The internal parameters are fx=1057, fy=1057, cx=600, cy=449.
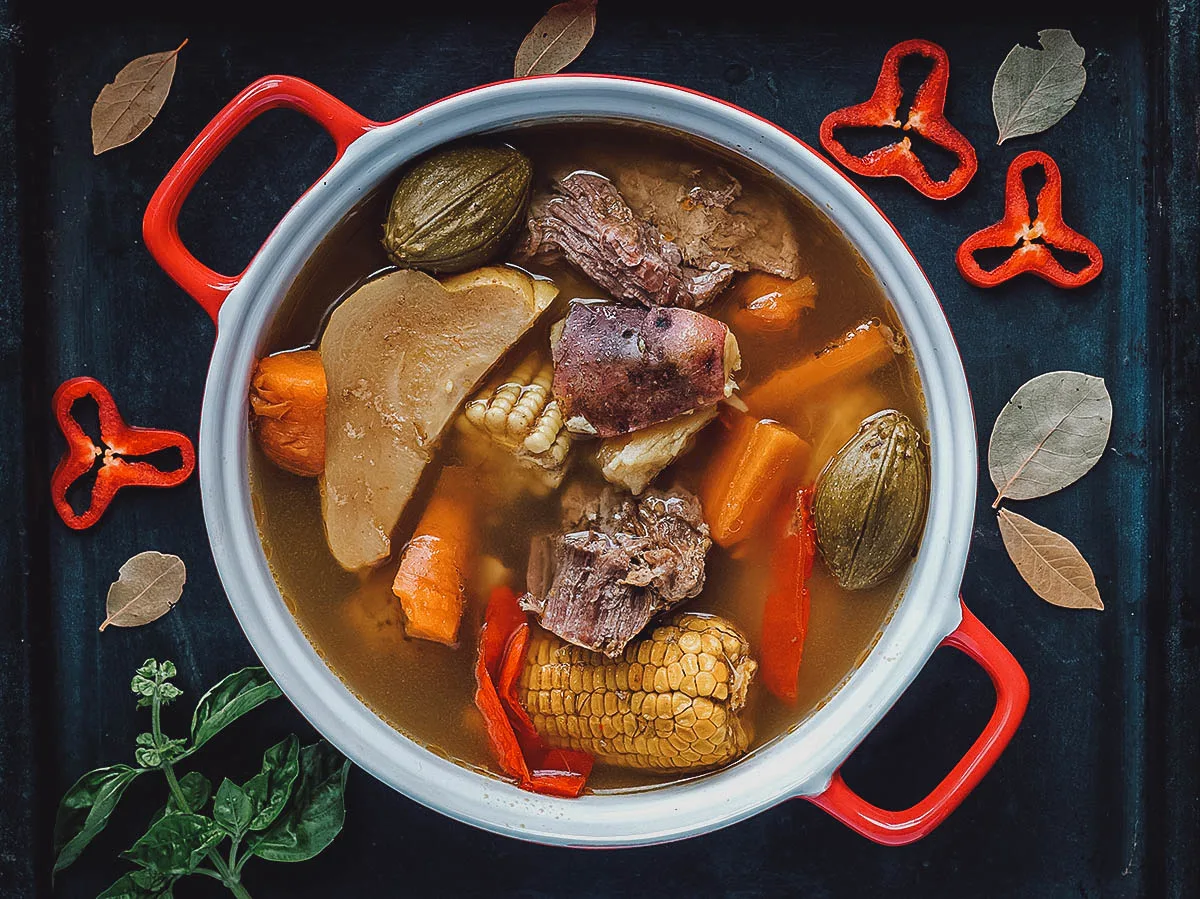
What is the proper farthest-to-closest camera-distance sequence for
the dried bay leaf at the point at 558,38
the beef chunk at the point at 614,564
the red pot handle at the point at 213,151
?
the dried bay leaf at the point at 558,38
the beef chunk at the point at 614,564
the red pot handle at the point at 213,151

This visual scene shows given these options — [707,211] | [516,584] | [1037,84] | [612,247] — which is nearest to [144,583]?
[516,584]

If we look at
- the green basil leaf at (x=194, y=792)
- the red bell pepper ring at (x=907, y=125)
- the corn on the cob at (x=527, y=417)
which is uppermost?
the red bell pepper ring at (x=907, y=125)

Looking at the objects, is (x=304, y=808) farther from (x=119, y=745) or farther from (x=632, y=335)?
(x=632, y=335)

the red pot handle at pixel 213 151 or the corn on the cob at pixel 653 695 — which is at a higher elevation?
the red pot handle at pixel 213 151

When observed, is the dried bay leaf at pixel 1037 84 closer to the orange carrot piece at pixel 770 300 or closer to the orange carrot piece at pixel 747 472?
the orange carrot piece at pixel 770 300

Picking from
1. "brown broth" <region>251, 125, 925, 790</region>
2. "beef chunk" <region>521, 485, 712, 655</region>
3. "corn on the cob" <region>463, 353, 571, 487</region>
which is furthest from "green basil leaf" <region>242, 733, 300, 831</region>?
"corn on the cob" <region>463, 353, 571, 487</region>

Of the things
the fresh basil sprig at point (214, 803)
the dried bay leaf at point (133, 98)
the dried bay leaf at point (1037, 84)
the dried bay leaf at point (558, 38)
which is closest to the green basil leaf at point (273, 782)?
the fresh basil sprig at point (214, 803)

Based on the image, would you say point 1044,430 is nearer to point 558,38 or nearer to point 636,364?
point 636,364
